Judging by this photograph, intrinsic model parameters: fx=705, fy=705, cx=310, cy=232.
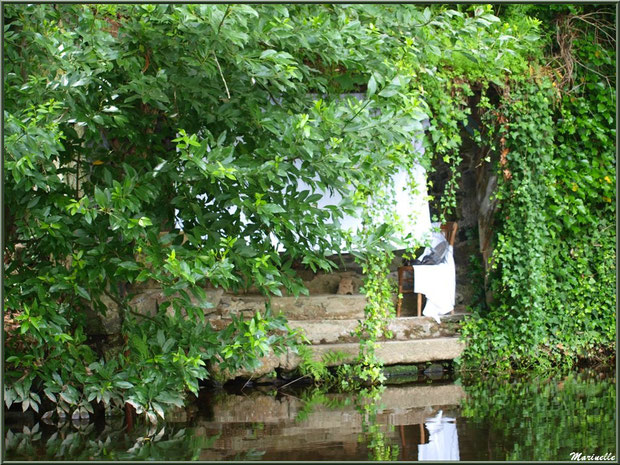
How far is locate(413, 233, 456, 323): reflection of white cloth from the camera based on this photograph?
22.7 feet

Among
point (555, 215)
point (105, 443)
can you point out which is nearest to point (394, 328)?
point (555, 215)

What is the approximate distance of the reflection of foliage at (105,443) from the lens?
3776 mm

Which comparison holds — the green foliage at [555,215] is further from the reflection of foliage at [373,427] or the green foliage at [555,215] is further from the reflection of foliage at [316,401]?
the reflection of foliage at [316,401]

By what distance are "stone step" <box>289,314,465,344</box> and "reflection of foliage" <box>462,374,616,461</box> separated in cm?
80

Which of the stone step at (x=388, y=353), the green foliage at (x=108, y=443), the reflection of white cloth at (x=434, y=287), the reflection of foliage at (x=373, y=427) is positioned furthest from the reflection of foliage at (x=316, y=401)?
the reflection of white cloth at (x=434, y=287)

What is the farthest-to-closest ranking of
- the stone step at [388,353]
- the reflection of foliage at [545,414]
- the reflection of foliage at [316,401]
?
1. the stone step at [388,353]
2. the reflection of foliage at [316,401]
3. the reflection of foliage at [545,414]

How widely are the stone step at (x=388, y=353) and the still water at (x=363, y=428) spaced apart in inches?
13.3

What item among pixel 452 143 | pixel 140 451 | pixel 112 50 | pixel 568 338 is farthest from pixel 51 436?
pixel 568 338

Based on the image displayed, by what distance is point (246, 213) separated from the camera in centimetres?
383

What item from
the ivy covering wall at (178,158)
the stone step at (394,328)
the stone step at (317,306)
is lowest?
the stone step at (394,328)

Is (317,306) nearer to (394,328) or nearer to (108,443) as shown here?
(394,328)

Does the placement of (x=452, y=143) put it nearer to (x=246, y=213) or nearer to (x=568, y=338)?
(x=568, y=338)

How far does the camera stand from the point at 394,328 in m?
6.70

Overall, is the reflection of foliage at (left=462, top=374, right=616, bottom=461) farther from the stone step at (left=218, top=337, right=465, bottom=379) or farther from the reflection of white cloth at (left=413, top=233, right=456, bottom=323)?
the reflection of white cloth at (left=413, top=233, right=456, bottom=323)
